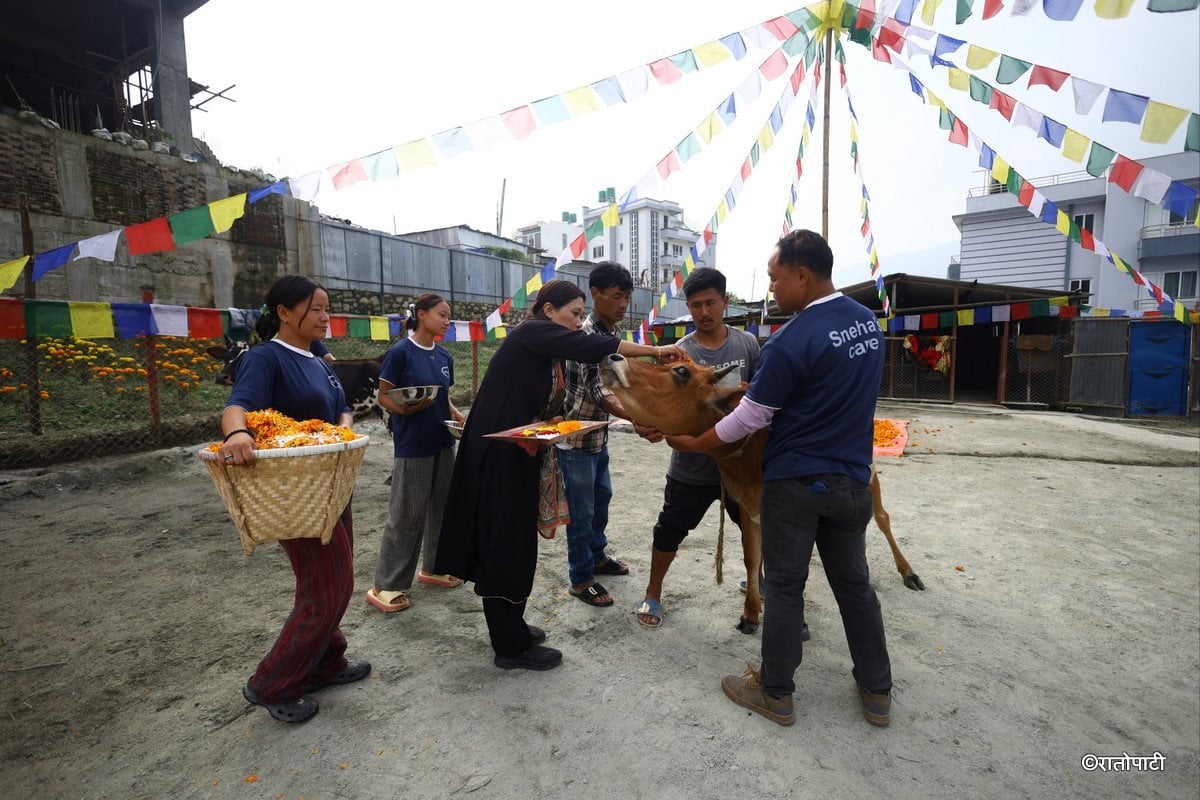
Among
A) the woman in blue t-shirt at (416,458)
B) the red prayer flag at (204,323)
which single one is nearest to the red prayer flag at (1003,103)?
the woman in blue t-shirt at (416,458)

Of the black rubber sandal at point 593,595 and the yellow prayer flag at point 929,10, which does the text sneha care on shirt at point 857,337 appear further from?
the yellow prayer flag at point 929,10

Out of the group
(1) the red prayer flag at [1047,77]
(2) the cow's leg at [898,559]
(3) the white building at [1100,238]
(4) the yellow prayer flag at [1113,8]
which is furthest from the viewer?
(3) the white building at [1100,238]

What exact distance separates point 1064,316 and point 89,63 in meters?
27.8

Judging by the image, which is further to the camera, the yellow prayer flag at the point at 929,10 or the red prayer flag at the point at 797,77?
the red prayer flag at the point at 797,77

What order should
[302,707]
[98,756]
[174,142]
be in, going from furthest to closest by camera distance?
[174,142]
[302,707]
[98,756]

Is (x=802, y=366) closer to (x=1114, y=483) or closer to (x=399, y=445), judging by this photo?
(x=399, y=445)

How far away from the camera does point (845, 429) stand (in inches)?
89.8

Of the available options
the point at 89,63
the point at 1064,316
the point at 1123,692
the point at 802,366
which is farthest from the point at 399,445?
the point at 89,63

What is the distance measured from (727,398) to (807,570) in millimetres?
915

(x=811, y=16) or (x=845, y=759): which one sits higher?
(x=811, y=16)

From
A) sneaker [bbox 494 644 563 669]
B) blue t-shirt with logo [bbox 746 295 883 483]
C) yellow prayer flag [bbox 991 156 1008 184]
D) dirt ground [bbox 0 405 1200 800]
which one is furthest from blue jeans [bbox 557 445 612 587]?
yellow prayer flag [bbox 991 156 1008 184]

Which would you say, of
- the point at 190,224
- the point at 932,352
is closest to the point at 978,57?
the point at 190,224

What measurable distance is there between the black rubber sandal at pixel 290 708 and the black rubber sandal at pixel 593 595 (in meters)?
1.58

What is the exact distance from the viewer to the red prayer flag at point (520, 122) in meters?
5.11
